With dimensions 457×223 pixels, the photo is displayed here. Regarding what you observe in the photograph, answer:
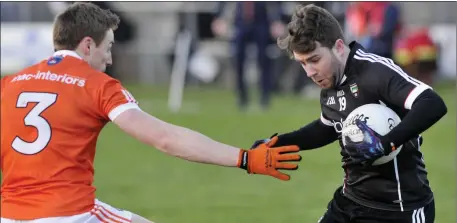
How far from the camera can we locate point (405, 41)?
20266mm

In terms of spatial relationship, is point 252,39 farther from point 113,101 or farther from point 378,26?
point 113,101

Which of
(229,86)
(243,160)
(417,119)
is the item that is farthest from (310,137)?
(229,86)

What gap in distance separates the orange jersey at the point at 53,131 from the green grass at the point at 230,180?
10.6 ft

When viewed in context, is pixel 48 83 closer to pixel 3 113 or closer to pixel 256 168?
pixel 3 113

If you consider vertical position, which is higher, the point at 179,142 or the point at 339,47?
the point at 339,47

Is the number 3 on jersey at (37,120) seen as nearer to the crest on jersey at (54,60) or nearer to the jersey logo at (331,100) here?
the crest on jersey at (54,60)

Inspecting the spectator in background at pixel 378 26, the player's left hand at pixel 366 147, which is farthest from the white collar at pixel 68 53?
the spectator in background at pixel 378 26

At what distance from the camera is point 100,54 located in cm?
496

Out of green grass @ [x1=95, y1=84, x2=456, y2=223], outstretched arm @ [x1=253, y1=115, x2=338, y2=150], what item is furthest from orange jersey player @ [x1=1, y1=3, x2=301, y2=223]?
green grass @ [x1=95, y1=84, x2=456, y2=223]

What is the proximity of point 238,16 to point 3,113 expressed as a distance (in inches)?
474

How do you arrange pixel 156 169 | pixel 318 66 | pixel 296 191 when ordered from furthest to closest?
1. pixel 156 169
2. pixel 296 191
3. pixel 318 66

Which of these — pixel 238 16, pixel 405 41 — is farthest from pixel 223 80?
pixel 238 16

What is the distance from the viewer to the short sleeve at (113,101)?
4.58 m

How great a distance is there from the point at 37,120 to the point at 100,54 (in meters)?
0.52
